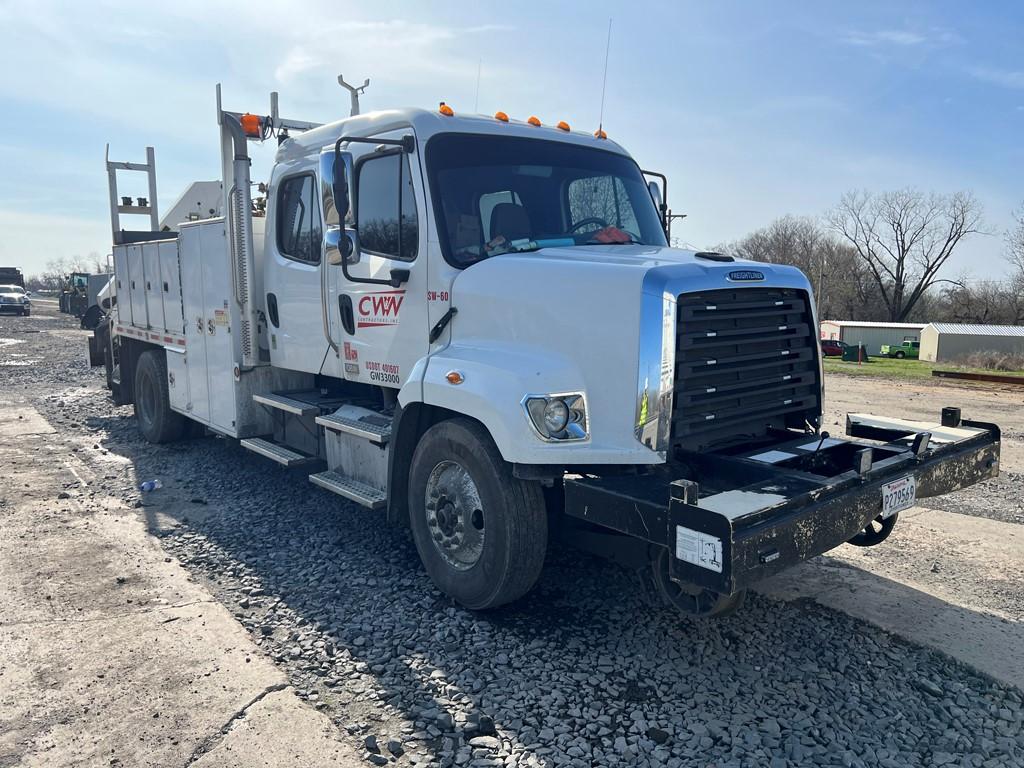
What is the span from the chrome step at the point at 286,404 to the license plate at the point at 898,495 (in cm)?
406

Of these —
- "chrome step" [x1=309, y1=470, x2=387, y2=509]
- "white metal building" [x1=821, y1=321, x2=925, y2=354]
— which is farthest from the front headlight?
"white metal building" [x1=821, y1=321, x2=925, y2=354]

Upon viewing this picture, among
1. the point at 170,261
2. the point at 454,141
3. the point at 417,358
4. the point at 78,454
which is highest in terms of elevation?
the point at 454,141

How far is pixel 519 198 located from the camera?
15.6 feet

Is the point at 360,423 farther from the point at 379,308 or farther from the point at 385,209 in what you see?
the point at 385,209

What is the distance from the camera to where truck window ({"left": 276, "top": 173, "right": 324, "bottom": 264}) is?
5.82m

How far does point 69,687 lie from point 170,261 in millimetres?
5291

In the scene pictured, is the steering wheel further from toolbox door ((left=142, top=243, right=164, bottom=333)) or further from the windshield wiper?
toolbox door ((left=142, top=243, right=164, bottom=333))

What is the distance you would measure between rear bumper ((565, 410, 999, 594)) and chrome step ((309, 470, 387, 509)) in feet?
5.69

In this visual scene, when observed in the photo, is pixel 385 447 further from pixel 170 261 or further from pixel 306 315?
pixel 170 261

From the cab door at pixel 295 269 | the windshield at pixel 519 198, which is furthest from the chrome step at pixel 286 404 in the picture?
the windshield at pixel 519 198

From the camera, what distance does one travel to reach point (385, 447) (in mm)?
5074

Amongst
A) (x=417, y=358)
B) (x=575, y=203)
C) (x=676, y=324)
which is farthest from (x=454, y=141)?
(x=676, y=324)

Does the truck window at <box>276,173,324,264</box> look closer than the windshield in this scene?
No

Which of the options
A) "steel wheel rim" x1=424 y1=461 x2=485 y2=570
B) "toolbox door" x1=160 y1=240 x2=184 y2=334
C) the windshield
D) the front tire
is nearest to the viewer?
the front tire
